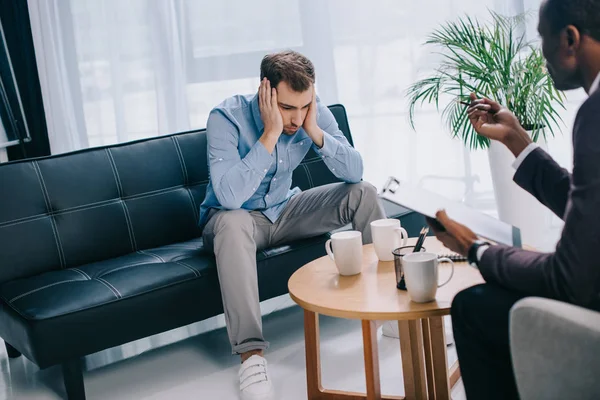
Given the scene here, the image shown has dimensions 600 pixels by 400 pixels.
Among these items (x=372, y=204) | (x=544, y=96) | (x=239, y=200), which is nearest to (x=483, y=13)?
(x=544, y=96)

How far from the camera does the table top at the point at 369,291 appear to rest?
166 cm

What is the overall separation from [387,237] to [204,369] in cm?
87

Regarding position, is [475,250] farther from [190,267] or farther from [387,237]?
[190,267]

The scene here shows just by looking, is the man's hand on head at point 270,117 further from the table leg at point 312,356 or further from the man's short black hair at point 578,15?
the man's short black hair at point 578,15

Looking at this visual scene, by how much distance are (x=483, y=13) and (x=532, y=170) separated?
2.21 m

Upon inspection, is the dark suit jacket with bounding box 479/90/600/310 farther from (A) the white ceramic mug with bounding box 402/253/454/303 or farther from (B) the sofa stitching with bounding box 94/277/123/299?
(B) the sofa stitching with bounding box 94/277/123/299

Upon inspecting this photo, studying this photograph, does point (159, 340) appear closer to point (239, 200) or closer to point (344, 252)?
point (239, 200)

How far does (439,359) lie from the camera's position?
195 cm

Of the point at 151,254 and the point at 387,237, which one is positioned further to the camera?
the point at 151,254

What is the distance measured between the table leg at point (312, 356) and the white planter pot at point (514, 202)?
1614 millimetres

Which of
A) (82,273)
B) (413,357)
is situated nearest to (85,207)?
(82,273)

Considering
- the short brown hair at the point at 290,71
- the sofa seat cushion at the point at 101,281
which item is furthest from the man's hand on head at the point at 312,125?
the sofa seat cushion at the point at 101,281

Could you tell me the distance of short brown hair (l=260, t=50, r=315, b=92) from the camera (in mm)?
2416

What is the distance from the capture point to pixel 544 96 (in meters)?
3.17
